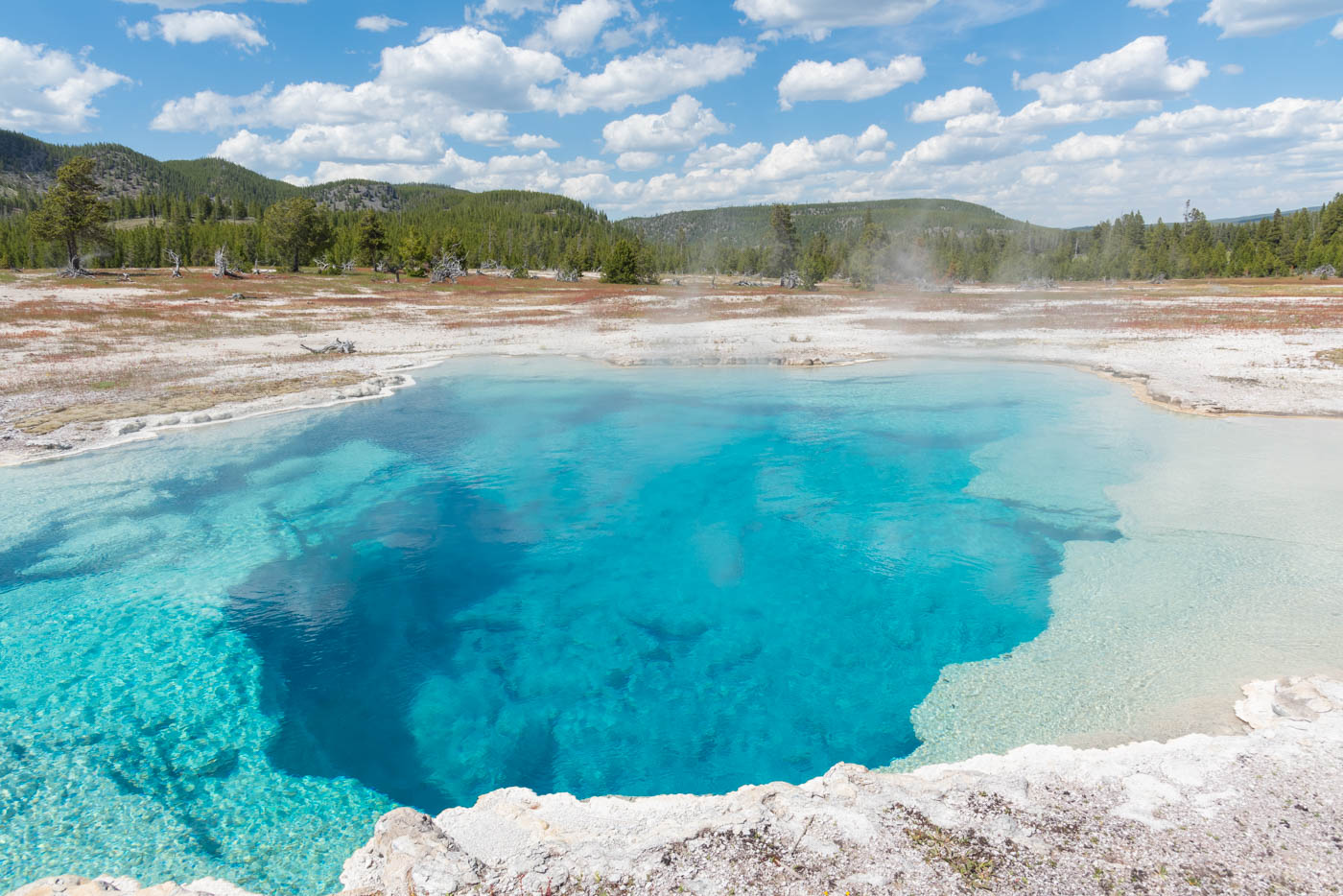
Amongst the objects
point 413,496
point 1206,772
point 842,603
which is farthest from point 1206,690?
point 413,496

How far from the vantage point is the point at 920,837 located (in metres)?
4.99

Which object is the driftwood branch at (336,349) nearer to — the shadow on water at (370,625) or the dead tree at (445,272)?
the shadow on water at (370,625)

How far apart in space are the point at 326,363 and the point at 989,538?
2621cm

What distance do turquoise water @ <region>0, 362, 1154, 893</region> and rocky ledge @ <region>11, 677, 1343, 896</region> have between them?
1.30 m

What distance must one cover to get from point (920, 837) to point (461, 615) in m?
7.15

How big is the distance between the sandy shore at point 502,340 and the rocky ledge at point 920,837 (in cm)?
1659

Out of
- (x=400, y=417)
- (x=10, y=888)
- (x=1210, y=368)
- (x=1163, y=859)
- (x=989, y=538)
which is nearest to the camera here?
(x=1163, y=859)

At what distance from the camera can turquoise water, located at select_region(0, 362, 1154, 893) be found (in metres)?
6.80

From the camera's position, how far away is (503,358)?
105 feet

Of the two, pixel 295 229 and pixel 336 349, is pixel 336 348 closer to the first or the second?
pixel 336 349

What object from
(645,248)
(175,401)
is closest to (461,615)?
(175,401)

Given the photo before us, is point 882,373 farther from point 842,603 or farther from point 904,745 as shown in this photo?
point 904,745

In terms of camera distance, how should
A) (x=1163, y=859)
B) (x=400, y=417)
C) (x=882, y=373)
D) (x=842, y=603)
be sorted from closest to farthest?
(x=1163, y=859), (x=842, y=603), (x=400, y=417), (x=882, y=373)

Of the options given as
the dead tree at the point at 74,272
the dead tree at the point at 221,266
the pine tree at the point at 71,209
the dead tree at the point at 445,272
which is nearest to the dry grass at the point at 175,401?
the dead tree at the point at 221,266
